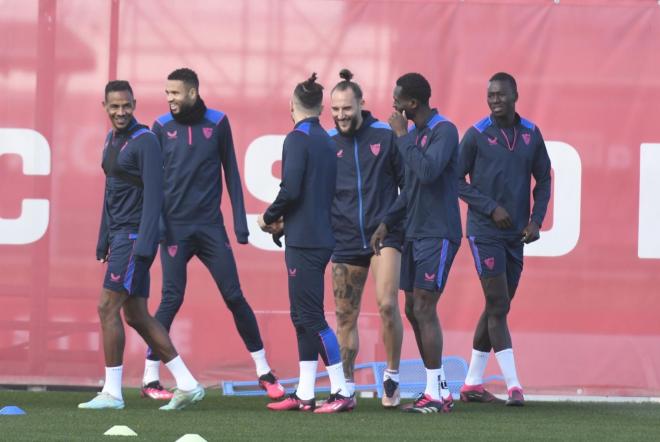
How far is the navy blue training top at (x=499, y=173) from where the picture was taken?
926cm

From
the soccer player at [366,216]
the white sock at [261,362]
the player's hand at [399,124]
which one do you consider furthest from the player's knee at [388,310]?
the player's hand at [399,124]

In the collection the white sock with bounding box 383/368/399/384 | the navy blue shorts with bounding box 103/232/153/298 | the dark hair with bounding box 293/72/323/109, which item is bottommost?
the white sock with bounding box 383/368/399/384

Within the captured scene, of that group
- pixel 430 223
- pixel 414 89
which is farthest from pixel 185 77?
pixel 430 223

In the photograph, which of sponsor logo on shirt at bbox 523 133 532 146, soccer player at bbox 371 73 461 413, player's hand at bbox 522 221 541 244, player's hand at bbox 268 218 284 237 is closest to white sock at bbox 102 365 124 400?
player's hand at bbox 268 218 284 237

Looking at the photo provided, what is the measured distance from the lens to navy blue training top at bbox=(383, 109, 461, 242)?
327 inches

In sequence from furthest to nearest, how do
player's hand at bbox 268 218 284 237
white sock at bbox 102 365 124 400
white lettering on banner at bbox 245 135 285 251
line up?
white lettering on banner at bbox 245 135 285 251 → white sock at bbox 102 365 124 400 → player's hand at bbox 268 218 284 237

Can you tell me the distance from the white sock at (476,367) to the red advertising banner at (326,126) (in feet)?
3.10

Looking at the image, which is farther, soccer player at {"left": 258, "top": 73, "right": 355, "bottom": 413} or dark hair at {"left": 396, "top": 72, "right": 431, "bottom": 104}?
dark hair at {"left": 396, "top": 72, "right": 431, "bottom": 104}

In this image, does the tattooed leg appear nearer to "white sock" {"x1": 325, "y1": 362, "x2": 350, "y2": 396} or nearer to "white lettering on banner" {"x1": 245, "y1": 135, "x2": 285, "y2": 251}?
"white sock" {"x1": 325, "y1": 362, "x2": 350, "y2": 396}

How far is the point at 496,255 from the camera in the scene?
30.2ft

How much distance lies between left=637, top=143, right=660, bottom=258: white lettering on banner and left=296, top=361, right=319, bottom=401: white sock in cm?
320

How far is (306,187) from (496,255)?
159 cm

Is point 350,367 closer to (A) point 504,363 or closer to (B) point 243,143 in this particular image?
(A) point 504,363

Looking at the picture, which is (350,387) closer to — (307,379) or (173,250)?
(307,379)
